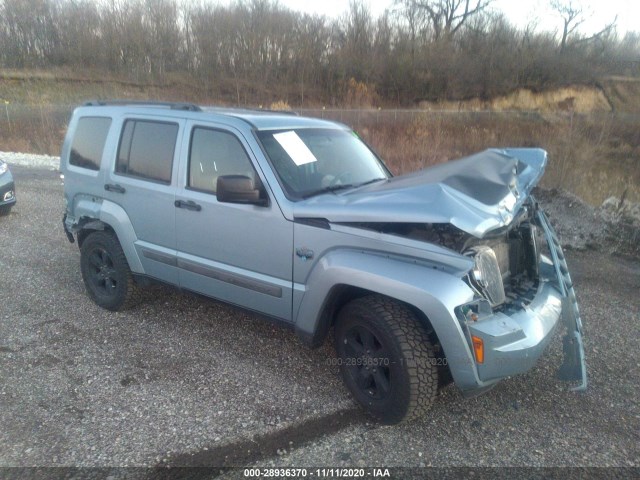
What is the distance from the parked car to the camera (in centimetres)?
923

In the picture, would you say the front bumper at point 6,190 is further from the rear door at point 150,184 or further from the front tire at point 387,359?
the front tire at point 387,359

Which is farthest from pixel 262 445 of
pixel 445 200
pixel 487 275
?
pixel 445 200

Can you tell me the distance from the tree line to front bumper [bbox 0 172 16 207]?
3044 cm

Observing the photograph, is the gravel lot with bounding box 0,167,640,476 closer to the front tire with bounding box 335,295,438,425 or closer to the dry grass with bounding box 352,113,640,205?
the front tire with bounding box 335,295,438,425

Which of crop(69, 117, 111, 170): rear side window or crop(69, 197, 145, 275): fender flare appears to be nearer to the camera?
crop(69, 197, 145, 275): fender flare

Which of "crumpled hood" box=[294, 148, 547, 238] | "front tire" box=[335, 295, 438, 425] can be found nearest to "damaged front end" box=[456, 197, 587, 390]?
"crumpled hood" box=[294, 148, 547, 238]

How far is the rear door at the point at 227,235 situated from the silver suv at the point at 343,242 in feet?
0.04

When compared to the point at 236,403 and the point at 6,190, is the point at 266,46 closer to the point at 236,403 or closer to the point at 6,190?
the point at 6,190

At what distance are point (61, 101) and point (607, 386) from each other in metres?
38.7

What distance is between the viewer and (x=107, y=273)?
5375 mm

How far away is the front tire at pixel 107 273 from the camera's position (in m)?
5.18

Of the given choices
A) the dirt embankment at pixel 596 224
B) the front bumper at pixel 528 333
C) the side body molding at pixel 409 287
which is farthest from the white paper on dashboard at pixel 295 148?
the dirt embankment at pixel 596 224

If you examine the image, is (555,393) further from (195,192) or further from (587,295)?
(195,192)

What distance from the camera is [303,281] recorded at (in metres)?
3.87
